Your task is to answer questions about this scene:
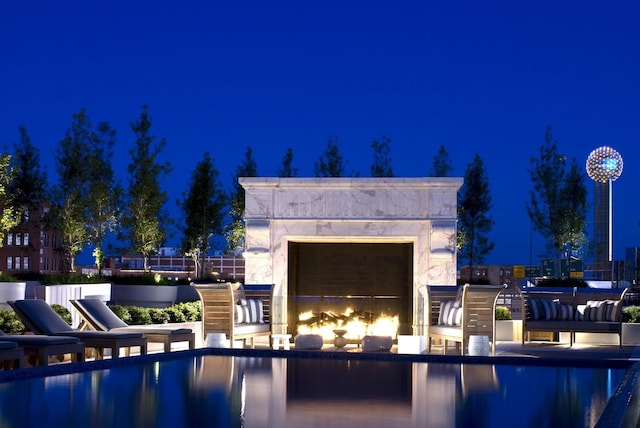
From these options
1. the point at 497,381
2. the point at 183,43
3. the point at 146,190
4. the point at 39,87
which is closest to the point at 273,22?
the point at 183,43

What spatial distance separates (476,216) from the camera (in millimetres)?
31156

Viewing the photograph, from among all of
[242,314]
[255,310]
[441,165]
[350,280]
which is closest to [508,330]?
[350,280]

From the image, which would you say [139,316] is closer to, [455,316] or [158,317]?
[158,317]

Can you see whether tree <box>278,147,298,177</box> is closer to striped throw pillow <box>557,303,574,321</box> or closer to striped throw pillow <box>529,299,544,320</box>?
striped throw pillow <box>529,299,544,320</box>

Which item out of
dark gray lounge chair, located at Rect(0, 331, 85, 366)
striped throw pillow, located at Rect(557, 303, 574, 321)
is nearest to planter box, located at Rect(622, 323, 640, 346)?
striped throw pillow, located at Rect(557, 303, 574, 321)

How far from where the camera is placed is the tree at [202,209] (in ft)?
88.3

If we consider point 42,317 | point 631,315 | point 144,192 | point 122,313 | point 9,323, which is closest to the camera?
point 42,317

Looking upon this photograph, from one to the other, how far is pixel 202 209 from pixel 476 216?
958 cm

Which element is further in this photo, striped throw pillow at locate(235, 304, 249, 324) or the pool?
striped throw pillow at locate(235, 304, 249, 324)

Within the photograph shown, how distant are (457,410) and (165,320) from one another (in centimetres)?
1054

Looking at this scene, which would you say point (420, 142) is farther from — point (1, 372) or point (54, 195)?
point (1, 372)

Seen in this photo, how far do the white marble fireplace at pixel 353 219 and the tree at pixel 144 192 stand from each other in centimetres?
873

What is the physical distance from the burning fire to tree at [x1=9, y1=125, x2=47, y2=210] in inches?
663

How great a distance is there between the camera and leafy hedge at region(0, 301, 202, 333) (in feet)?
40.3
